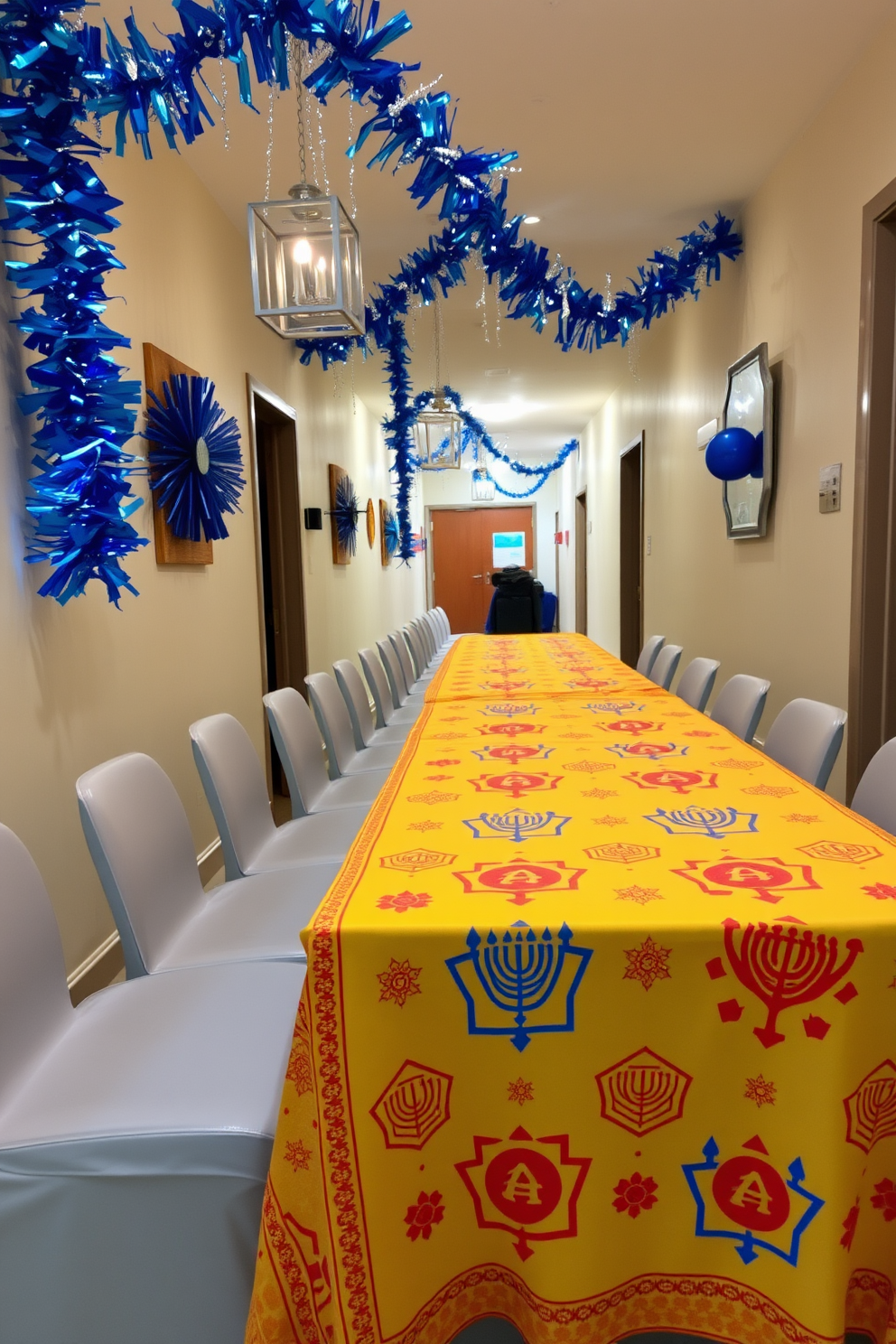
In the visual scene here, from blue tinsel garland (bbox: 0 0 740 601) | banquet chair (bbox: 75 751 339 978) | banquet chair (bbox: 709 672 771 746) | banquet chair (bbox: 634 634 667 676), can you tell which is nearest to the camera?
banquet chair (bbox: 75 751 339 978)

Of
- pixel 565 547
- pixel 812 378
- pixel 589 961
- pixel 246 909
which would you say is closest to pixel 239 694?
pixel 246 909

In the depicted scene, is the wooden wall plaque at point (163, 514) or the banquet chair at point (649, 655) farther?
the banquet chair at point (649, 655)

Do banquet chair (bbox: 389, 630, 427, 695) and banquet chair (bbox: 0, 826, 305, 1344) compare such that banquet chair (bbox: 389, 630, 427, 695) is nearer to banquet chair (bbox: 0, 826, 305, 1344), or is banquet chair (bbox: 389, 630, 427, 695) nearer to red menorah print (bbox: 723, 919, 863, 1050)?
banquet chair (bbox: 0, 826, 305, 1344)

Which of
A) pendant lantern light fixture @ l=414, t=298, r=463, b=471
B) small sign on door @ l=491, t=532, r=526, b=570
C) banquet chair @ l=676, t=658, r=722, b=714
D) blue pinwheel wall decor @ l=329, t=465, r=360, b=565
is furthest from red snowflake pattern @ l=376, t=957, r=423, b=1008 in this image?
small sign on door @ l=491, t=532, r=526, b=570

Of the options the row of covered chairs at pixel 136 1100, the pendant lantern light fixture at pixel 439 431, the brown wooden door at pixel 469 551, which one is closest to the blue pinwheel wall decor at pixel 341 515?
the pendant lantern light fixture at pixel 439 431

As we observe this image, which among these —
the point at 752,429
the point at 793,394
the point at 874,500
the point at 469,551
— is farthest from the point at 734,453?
the point at 469,551

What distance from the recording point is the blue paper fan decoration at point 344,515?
593cm

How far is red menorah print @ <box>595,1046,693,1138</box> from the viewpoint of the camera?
0.99 metres

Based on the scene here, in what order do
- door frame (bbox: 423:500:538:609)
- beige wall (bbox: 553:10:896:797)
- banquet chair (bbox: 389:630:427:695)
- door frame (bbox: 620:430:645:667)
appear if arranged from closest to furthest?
beige wall (bbox: 553:10:896:797), banquet chair (bbox: 389:630:427:695), door frame (bbox: 620:430:645:667), door frame (bbox: 423:500:538:609)

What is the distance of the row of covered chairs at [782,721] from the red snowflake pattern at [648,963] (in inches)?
43.3

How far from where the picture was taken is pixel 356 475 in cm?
718

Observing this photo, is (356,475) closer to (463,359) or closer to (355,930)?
(463,359)

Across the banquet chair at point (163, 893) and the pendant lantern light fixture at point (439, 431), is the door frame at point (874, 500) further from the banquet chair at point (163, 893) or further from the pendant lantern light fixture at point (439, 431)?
the pendant lantern light fixture at point (439, 431)

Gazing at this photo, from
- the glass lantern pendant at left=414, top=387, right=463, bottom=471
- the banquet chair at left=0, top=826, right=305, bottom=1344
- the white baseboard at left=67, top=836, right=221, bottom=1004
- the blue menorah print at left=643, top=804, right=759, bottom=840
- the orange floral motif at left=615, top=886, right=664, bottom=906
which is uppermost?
the glass lantern pendant at left=414, top=387, right=463, bottom=471
